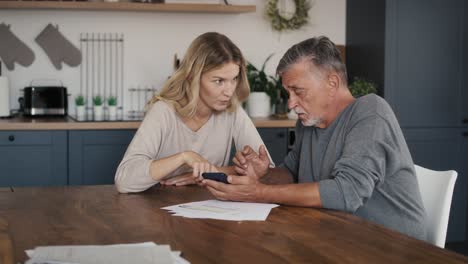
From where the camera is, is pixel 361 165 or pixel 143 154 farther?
pixel 143 154

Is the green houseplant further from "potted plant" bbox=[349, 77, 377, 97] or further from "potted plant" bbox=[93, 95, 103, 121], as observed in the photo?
"potted plant" bbox=[349, 77, 377, 97]

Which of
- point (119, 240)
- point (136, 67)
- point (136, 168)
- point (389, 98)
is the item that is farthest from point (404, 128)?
point (119, 240)

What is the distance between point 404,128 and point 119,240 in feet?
11.3

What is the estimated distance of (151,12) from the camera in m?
5.27

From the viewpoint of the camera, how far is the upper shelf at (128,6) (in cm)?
484

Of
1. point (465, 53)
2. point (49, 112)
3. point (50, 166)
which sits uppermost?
point (465, 53)

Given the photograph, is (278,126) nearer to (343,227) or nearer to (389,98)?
(389,98)

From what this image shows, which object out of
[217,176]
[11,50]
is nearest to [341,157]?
[217,176]

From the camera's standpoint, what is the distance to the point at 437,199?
8.06ft

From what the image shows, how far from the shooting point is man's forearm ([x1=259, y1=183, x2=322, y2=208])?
232cm

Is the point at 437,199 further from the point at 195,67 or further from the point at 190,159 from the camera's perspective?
the point at 195,67

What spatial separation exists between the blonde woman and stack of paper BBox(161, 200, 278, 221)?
0.35 metres

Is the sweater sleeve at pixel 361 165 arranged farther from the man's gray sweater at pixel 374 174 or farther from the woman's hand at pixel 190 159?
the woman's hand at pixel 190 159

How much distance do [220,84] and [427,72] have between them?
2.44 metres
